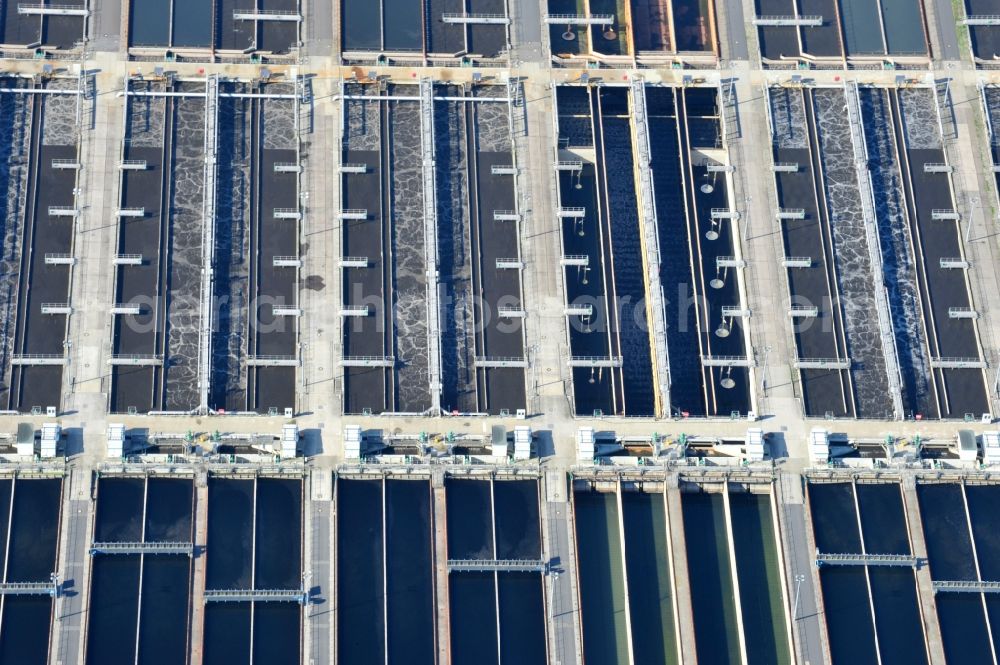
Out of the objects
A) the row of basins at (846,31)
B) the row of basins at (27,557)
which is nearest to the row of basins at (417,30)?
the row of basins at (846,31)

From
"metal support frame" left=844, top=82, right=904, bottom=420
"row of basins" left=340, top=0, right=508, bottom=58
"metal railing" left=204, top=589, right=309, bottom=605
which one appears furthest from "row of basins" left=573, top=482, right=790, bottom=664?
"row of basins" left=340, top=0, right=508, bottom=58

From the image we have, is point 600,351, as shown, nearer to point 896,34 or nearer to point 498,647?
point 498,647

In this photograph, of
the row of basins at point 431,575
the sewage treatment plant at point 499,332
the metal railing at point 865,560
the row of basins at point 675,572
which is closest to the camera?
the row of basins at point 431,575

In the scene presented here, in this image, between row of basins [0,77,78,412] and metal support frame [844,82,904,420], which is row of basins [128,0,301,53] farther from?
metal support frame [844,82,904,420]

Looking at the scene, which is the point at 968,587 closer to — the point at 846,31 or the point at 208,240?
the point at 846,31

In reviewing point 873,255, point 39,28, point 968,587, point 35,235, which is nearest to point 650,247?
point 873,255

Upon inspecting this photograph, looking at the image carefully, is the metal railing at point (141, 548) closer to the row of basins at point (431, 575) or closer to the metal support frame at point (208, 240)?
the metal support frame at point (208, 240)
